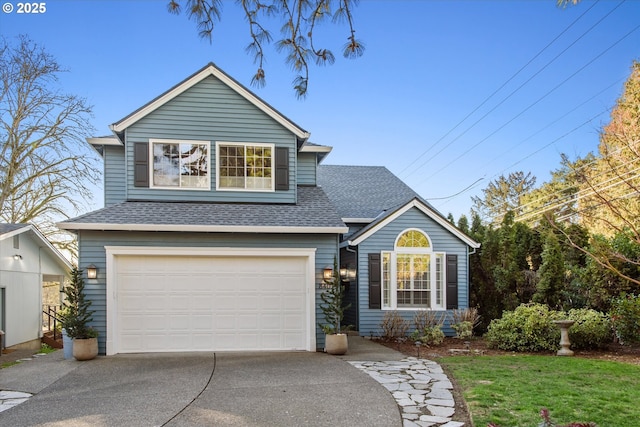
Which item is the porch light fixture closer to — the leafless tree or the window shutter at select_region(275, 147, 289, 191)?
the window shutter at select_region(275, 147, 289, 191)

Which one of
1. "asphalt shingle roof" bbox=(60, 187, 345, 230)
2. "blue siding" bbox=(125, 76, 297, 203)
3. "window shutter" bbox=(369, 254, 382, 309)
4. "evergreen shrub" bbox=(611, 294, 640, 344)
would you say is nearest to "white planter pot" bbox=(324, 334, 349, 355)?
"asphalt shingle roof" bbox=(60, 187, 345, 230)

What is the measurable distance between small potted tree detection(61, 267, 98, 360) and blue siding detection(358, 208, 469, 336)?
665cm

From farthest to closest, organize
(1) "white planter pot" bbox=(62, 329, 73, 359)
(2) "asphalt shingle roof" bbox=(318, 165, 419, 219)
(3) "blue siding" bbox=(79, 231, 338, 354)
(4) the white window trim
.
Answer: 1. (2) "asphalt shingle roof" bbox=(318, 165, 419, 219)
2. (4) the white window trim
3. (3) "blue siding" bbox=(79, 231, 338, 354)
4. (1) "white planter pot" bbox=(62, 329, 73, 359)

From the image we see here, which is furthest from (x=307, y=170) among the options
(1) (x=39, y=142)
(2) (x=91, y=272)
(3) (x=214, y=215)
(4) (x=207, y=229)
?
(1) (x=39, y=142)

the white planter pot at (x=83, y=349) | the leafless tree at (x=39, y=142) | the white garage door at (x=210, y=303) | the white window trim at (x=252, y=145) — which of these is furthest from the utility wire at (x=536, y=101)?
the leafless tree at (x=39, y=142)

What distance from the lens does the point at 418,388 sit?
23.1 feet

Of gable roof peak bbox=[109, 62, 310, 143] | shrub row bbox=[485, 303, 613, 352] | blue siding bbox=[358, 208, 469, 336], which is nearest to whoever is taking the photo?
shrub row bbox=[485, 303, 613, 352]

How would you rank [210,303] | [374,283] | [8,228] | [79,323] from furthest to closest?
[8,228] < [374,283] < [210,303] < [79,323]

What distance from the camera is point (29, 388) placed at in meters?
7.31

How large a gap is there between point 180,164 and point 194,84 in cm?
192

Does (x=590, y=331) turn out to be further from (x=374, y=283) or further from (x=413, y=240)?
(x=374, y=283)

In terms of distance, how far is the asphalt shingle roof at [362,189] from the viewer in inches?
600

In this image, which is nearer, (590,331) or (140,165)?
(590,331)

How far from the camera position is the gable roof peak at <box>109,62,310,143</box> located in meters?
11.0
